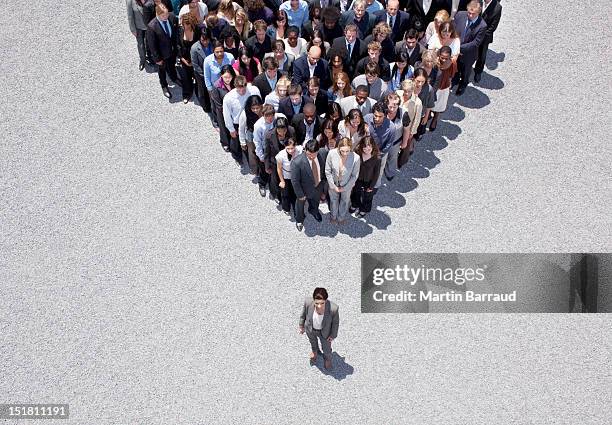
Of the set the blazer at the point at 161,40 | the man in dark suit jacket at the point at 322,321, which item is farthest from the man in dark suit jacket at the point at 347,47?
the man in dark suit jacket at the point at 322,321

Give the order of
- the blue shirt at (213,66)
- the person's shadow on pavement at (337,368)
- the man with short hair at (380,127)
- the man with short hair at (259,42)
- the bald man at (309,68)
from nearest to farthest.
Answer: the person's shadow on pavement at (337,368)
the man with short hair at (380,127)
the bald man at (309,68)
the blue shirt at (213,66)
the man with short hair at (259,42)

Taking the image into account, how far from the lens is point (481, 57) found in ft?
40.3

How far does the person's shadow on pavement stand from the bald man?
163 inches

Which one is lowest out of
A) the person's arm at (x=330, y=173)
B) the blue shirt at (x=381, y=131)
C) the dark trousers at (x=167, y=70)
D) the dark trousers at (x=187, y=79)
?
the person's arm at (x=330, y=173)

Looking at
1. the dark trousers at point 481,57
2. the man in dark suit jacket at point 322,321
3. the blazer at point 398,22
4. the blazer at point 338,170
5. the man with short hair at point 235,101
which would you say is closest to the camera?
the man in dark suit jacket at point 322,321

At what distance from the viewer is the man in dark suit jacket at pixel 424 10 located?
11.9 meters

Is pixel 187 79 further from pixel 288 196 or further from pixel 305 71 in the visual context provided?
pixel 288 196

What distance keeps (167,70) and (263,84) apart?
2607 millimetres

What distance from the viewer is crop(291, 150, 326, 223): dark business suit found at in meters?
9.55


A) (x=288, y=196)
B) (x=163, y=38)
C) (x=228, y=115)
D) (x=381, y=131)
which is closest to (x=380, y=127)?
(x=381, y=131)

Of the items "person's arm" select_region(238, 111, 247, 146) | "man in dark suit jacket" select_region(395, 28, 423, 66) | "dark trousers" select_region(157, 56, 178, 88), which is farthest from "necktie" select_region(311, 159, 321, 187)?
"dark trousers" select_region(157, 56, 178, 88)

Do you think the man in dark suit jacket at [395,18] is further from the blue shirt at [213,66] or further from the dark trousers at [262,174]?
the dark trousers at [262,174]

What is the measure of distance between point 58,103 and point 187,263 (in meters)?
4.46

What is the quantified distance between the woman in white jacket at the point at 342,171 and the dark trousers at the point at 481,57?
13.4 feet
